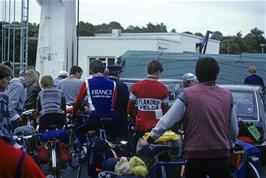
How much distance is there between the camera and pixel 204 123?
14.2ft

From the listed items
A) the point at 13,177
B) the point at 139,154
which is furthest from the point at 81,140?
the point at 13,177

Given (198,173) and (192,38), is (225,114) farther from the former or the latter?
(192,38)

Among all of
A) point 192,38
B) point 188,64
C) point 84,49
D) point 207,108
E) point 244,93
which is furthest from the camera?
point 192,38

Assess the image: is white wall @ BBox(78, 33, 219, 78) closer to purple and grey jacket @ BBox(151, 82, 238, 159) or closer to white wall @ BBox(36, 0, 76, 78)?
white wall @ BBox(36, 0, 76, 78)

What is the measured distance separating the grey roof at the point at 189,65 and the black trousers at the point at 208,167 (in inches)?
826

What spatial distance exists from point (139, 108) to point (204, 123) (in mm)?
3134

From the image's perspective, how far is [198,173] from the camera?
436 cm

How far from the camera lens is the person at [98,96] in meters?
7.46

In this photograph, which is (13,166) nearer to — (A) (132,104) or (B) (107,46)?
(A) (132,104)

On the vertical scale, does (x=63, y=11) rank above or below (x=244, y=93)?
above

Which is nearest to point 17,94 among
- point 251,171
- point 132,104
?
point 132,104

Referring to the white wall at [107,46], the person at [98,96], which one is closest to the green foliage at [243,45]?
the white wall at [107,46]

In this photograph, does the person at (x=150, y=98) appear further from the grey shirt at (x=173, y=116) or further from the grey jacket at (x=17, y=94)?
the grey shirt at (x=173, y=116)

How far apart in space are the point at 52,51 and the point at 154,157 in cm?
1743
